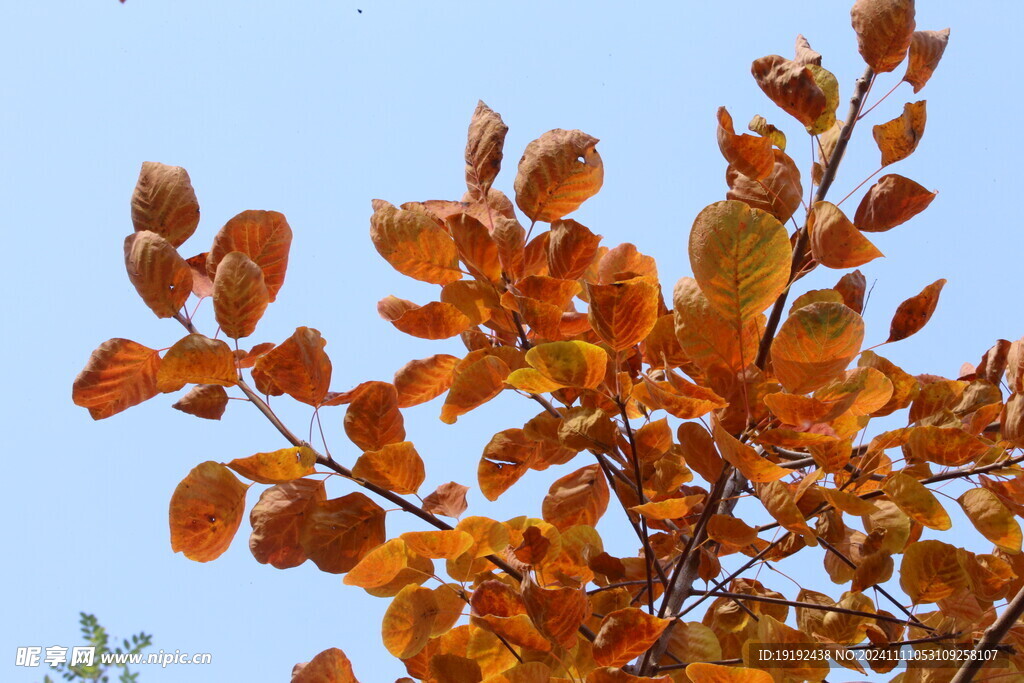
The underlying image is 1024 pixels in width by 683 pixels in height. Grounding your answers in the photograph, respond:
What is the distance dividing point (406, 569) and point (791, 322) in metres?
0.31

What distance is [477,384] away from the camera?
55cm

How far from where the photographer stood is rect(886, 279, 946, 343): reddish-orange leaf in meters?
0.67

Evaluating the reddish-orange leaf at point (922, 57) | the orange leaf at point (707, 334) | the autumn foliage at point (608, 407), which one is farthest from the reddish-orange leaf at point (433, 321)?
the reddish-orange leaf at point (922, 57)

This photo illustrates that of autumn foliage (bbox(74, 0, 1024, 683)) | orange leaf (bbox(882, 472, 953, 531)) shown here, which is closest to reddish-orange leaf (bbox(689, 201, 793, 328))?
autumn foliage (bbox(74, 0, 1024, 683))

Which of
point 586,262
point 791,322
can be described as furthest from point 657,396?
point 586,262

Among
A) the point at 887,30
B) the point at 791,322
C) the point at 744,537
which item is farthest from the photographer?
the point at 887,30

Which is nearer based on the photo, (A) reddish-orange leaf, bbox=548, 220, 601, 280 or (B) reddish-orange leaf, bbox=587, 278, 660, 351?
(B) reddish-orange leaf, bbox=587, 278, 660, 351

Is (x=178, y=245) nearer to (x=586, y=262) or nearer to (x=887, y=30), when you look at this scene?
(x=586, y=262)

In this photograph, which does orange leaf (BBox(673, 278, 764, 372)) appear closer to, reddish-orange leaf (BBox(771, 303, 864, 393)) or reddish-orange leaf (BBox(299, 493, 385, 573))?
reddish-orange leaf (BBox(771, 303, 864, 393))

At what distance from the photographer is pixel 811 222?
0.54m

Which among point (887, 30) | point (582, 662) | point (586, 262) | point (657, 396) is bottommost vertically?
point (582, 662)

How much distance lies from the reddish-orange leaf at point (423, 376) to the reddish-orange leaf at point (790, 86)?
326 mm

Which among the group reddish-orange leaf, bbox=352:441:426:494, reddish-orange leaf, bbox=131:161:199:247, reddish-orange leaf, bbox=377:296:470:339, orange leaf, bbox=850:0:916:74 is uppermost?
orange leaf, bbox=850:0:916:74

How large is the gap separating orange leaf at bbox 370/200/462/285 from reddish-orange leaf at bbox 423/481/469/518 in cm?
16
